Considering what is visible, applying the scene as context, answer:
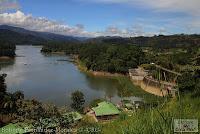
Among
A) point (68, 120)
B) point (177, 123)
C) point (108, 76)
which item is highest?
point (177, 123)

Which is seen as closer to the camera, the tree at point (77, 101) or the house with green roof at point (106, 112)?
the house with green roof at point (106, 112)

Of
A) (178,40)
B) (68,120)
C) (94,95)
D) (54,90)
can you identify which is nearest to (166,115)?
(68,120)

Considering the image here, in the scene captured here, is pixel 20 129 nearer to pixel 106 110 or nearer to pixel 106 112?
pixel 106 112

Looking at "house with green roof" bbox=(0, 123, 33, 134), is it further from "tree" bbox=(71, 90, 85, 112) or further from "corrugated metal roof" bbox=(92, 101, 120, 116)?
"tree" bbox=(71, 90, 85, 112)

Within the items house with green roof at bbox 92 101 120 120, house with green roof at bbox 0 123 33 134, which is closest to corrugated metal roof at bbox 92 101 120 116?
house with green roof at bbox 92 101 120 120

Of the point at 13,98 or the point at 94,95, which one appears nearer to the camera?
the point at 13,98

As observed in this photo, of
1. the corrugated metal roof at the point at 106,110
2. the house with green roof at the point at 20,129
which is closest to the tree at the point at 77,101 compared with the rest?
the corrugated metal roof at the point at 106,110

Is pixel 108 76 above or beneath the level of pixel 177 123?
beneath

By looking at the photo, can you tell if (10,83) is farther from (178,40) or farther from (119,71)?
(178,40)

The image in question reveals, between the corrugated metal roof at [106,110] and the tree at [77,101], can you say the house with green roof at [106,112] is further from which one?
the tree at [77,101]

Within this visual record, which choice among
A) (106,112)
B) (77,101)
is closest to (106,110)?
(106,112)

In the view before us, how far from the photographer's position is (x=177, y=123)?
2529 mm

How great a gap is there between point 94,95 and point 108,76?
17.2 metres

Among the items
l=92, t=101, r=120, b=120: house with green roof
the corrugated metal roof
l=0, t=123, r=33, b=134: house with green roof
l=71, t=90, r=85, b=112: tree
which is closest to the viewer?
l=0, t=123, r=33, b=134: house with green roof
